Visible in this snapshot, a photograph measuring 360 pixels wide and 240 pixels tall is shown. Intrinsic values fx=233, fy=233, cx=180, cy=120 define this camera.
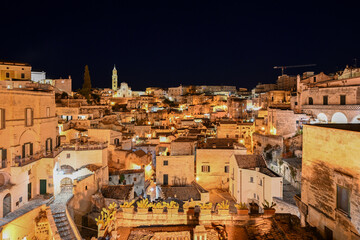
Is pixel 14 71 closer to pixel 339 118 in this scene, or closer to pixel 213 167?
pixel 213 167

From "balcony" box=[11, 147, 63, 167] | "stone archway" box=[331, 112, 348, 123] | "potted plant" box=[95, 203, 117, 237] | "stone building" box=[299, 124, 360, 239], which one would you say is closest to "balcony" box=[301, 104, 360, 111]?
"stone archway" box=[331, 112, 348, 123]

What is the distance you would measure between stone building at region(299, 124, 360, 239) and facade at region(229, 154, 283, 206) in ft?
33.1

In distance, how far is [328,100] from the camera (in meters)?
28.1

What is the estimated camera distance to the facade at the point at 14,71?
1246 inches

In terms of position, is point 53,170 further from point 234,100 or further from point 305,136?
point 234,100

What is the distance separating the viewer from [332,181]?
6.84m

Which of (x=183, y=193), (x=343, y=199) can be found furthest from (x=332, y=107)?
(x=343, y=199)

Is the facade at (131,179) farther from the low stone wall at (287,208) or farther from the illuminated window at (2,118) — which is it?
the low stone wall at (287,208)

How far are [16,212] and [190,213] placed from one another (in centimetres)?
1310

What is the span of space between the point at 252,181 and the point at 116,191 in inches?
461

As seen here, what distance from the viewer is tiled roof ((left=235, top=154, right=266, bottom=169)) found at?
21.6 m

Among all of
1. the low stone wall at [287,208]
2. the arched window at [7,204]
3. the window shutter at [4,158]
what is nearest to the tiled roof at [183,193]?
the low stone wall at [287,208]

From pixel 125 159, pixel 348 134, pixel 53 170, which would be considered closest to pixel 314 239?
pixel 348 134

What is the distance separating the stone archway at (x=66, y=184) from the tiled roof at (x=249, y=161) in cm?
1473
